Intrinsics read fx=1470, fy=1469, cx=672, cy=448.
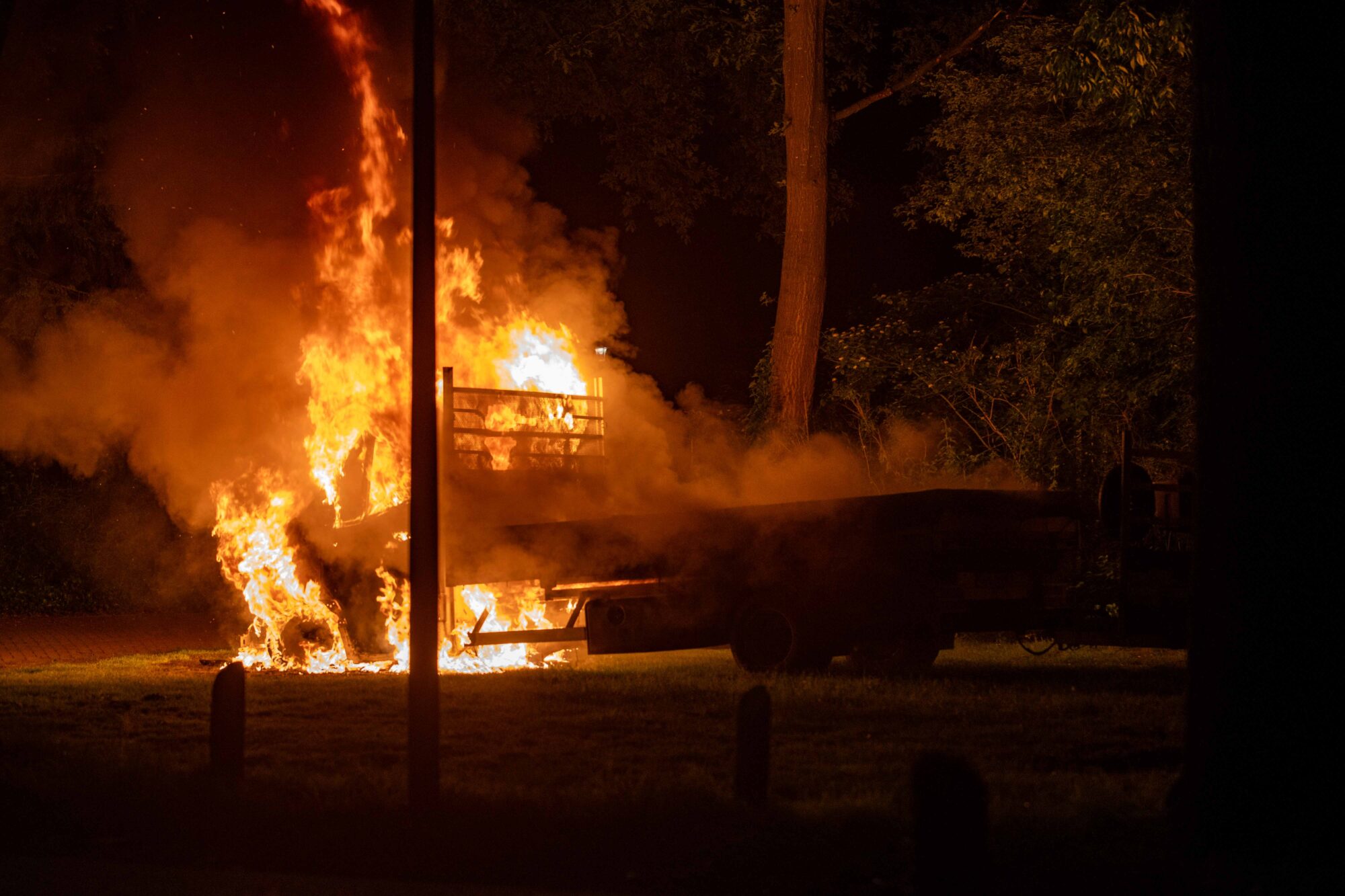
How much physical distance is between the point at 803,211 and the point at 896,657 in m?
8.77

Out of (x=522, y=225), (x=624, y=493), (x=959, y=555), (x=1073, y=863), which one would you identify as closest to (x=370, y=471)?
(x=624, y=493)

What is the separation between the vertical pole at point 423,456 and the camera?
7602 mm

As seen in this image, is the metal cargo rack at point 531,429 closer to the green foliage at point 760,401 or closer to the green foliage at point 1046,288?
the green foliage at point 760,401

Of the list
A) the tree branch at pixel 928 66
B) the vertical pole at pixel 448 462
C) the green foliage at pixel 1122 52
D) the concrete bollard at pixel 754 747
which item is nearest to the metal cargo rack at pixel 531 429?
the vertical pole at pixel 448 462

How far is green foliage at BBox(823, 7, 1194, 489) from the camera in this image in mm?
20578

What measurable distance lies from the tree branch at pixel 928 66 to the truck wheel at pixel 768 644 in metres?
11.6

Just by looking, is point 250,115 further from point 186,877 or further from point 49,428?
point 186,877

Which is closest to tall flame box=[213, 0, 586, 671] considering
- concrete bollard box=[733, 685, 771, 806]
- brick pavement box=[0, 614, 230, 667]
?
brick pavement box=[0, 614, 230, 667]

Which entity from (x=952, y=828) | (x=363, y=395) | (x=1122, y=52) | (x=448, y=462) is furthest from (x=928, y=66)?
(x=952, y=828)

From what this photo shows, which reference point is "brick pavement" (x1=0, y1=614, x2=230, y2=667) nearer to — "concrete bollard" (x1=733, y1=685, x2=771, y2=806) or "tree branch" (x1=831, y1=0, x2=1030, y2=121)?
"tree branch" (x1=831, y1=0, x2=1030, y2=121)

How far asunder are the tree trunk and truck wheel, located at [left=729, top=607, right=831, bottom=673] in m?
7.49

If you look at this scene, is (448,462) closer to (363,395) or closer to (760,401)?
(363,395)

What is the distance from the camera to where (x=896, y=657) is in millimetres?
14891

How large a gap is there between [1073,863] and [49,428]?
22.6 m
